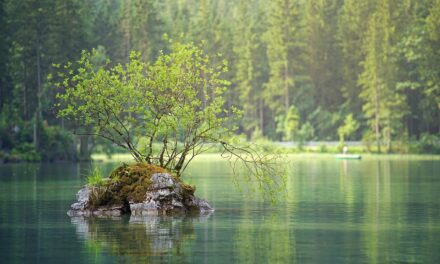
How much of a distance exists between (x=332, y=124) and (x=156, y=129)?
10866cm

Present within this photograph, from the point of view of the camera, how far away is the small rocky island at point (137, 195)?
39562 mm

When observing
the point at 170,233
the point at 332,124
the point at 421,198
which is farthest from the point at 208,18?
the point at 170,233

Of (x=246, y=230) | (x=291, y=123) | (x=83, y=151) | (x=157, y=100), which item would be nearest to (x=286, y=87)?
(x=291, y=123)

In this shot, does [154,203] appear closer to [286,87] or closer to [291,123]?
[291,123]

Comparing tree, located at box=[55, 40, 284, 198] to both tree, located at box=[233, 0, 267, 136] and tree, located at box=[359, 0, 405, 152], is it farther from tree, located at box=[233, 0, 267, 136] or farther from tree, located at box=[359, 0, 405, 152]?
tree, located at box=[233, 0, 267, 136]

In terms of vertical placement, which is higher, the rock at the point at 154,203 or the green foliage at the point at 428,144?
the green foliage at the point at 428,144

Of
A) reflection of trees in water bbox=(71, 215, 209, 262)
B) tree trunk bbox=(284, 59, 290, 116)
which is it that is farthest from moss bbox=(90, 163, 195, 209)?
tree trunk bbox=(284, 59, 290, 116)

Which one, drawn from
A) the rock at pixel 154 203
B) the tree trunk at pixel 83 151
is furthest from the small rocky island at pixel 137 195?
the tree trunk at pixel 83 151

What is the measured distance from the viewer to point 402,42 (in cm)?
13388

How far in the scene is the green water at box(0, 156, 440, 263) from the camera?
27.4 metres

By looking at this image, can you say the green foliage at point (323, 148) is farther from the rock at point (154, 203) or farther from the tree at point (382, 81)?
the rock at point (154, 203)

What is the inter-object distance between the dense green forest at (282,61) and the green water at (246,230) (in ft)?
175

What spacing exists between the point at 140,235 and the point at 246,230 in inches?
149

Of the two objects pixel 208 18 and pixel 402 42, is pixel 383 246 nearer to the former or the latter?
pixel 402 42
